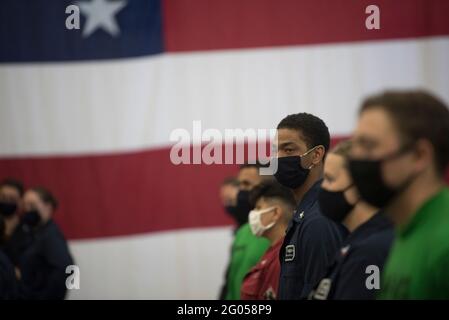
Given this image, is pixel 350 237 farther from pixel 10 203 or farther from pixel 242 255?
pixel 10 203

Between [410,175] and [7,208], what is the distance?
410cm

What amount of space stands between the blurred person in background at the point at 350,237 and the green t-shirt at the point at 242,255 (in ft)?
5.71

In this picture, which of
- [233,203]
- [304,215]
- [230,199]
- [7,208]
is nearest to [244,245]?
[233,203]

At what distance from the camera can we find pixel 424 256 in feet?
5.69

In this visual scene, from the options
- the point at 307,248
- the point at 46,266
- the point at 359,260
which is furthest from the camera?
the point at 46,266

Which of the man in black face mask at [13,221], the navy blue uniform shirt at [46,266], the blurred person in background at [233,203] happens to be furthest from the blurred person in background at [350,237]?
the man in black face mask at [13,221]

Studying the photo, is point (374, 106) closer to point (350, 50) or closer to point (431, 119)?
point (431, 119)

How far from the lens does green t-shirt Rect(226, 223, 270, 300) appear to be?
13.6ft

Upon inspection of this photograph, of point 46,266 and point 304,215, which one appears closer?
point 304,215

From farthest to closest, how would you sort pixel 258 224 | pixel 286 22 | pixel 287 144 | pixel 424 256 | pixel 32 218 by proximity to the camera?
pixel 286 22, pixel 32 218, pixel 258 224, pixel 287 144, pixel 424 256

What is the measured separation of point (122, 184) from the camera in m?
6.78

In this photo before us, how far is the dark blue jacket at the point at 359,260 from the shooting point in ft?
7.14

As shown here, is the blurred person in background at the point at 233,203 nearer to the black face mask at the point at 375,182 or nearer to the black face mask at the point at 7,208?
the black face mask at the point at 7,208

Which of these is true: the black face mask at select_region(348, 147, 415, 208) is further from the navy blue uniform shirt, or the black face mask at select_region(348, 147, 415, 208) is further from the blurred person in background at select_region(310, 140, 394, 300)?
the navy blue uniform shirt
